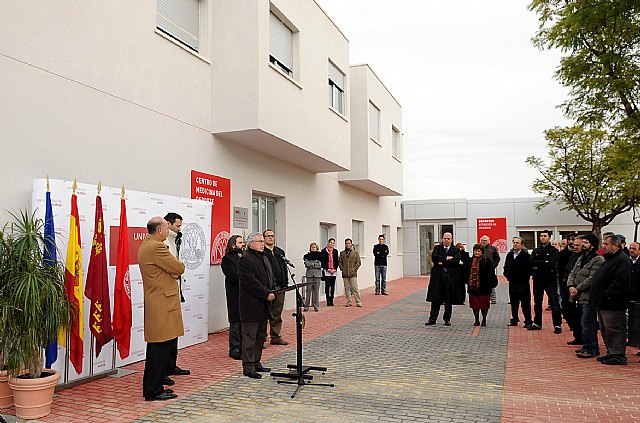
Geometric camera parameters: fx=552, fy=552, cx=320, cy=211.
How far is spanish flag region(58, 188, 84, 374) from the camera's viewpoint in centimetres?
646

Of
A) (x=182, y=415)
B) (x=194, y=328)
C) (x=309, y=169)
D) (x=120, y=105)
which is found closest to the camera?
(x=182, y=415)

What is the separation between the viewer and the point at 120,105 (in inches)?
335

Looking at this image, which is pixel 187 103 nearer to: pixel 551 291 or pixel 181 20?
pixel 181 20

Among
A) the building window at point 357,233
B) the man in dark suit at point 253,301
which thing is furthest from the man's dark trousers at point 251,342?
the building window at point 357,233

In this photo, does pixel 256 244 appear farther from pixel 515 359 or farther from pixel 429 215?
pixel 429 215

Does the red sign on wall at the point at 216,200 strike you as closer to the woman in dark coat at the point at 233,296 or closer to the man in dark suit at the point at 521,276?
the woman in dark coat at the point at 233,296

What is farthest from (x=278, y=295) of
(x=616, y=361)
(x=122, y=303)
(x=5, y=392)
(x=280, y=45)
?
(x=280, y=45)

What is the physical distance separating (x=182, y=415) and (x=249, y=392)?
41.4 inches

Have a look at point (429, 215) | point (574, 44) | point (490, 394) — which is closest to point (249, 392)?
point (490, 394)

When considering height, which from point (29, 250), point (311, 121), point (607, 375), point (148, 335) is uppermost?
point (311, 121)

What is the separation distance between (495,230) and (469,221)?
1.45m

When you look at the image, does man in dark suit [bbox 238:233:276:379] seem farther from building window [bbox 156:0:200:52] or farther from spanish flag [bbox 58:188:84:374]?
building window [bbox 156:0:200:52]

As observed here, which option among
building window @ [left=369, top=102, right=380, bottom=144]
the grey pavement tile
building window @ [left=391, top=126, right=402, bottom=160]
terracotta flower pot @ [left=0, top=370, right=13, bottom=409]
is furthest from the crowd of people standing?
building window @ [left=391, top=126, right=402, bottom=160]

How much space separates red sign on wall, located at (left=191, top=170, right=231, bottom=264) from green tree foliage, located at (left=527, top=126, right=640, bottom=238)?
18412 mm
